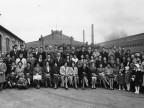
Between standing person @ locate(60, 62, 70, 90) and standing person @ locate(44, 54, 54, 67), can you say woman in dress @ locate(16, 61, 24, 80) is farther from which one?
standing person @ locate(60, 62, 70, 90)

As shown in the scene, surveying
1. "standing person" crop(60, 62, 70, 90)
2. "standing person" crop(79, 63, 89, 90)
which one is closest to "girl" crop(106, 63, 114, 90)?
"standing person" crop(79, 63, 89, 90)

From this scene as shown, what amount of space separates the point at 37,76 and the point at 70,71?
1705mm

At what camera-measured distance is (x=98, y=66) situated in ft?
32.0

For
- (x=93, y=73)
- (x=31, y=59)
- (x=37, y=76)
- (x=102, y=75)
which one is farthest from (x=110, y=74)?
(x=31, y=59)

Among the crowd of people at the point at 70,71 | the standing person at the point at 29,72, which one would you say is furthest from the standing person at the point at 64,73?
the standing person at the point at 29,72

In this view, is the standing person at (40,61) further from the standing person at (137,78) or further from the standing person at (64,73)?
the standing person at (137,78)

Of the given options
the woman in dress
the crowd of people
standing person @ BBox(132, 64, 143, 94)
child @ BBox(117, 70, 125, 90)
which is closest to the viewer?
standing person @ BBox(132, 64, 143, 94)

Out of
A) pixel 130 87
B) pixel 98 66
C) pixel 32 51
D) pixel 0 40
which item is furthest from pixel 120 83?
pixel 0 40

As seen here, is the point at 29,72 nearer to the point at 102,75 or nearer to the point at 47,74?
the point at 47,74

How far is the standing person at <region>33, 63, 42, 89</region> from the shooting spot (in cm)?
896

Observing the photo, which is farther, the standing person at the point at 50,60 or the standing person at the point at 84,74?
the standing person at the point at 50,60

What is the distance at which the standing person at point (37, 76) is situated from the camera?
29.4 feet

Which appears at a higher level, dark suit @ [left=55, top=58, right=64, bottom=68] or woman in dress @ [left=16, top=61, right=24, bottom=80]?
dark suit @ [left=55, top=58, right=64, bottom=68]

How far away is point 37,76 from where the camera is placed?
9023 mm
